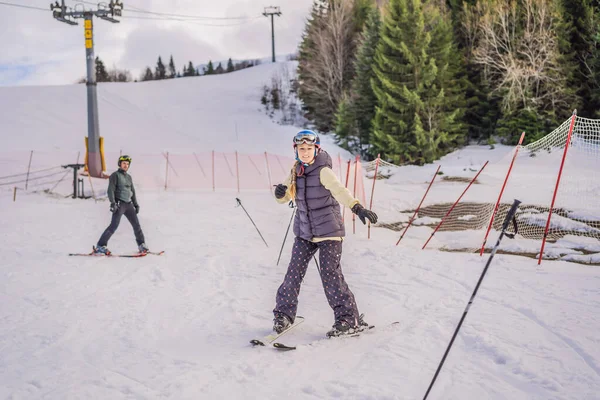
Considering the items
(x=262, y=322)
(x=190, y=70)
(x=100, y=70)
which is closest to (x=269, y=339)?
(x=262, y=322)

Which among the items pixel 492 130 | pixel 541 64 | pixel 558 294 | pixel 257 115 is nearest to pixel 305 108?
pixel 257 115

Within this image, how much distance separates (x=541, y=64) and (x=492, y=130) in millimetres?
4779

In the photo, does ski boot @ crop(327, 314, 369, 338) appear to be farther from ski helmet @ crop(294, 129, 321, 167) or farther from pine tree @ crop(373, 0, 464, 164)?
pine tree @ crop(373, 0, 464, 164)

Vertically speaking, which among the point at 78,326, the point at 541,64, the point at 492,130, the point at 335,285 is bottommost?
the point at 78,326

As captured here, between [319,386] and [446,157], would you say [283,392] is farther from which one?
[446,157]

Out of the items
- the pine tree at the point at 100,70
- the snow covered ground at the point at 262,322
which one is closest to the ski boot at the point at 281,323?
the snow covered ground at the point at 262,322

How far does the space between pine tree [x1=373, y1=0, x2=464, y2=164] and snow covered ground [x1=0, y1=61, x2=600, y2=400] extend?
1535 cm

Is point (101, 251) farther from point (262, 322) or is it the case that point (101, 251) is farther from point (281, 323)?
point (281, 323)

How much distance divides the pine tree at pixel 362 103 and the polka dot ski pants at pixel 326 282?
2417 cm

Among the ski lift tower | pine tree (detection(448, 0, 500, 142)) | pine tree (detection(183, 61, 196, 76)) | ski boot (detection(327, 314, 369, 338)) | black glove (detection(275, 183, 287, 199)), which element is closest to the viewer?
ski boot (detection(327, 314, 369, 338))

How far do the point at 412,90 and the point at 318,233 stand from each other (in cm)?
2355

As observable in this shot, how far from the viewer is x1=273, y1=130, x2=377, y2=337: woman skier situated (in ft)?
13.4

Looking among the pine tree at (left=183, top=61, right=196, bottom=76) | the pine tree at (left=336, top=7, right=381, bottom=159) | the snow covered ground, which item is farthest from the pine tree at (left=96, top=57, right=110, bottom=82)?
the snow covered ground

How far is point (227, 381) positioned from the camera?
3.32 metres
